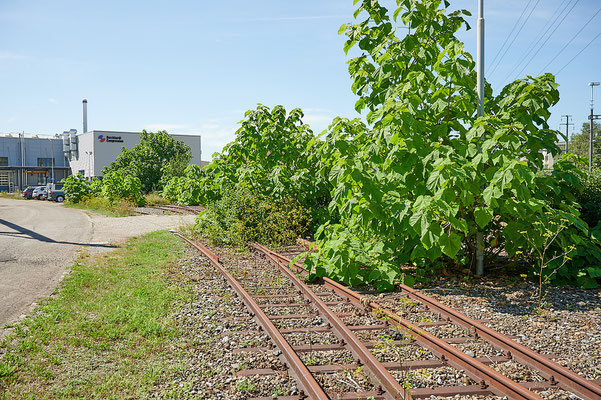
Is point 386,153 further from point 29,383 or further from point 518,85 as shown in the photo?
point 29,383

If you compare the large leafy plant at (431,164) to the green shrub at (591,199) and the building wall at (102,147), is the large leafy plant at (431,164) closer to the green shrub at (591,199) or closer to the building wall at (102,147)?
the green shrub at (591,199)

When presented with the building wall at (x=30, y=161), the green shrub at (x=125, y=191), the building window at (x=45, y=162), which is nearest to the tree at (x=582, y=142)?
the green shrub at (x=125, y=191)

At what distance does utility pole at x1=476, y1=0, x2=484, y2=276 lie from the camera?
9.09m

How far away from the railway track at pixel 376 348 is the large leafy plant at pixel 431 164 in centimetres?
108

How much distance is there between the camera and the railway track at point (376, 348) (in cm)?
464

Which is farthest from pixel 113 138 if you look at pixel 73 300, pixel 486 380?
pixel 486 380

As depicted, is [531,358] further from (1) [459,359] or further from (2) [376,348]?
(2) [376,348]

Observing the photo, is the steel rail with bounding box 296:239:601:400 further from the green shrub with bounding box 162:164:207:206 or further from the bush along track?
the green shrub with bounding box 162:164:207:206

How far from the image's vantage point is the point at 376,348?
5.82 metres

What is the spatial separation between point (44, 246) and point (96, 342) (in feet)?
34.9

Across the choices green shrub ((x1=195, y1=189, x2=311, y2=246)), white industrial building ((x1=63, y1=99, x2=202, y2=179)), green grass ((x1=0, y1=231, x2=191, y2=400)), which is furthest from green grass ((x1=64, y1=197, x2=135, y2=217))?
white industrial building ((x1=63, y1=99, x2=202, y2=179))

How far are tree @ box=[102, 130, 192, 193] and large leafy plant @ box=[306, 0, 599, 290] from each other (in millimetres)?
34583

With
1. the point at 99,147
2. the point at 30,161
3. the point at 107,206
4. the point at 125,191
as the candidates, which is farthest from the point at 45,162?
the point at 107,206

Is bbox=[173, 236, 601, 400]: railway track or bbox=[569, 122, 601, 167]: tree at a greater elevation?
bbox=[569, 122, 601, 167]: tree
